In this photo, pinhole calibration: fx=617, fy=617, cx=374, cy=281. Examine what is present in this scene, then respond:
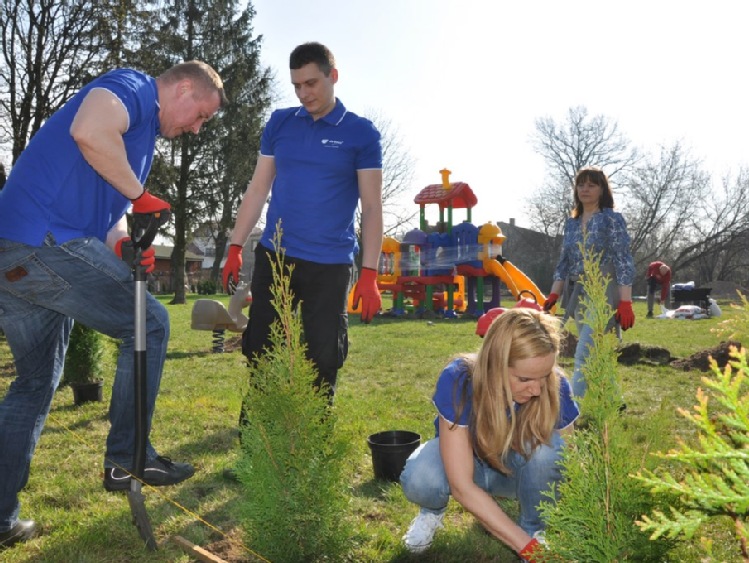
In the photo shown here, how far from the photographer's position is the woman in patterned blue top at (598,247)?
16.4 ft

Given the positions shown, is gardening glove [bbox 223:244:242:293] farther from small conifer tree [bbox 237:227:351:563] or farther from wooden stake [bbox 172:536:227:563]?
wooden stake [bbox 172:536:227:563]

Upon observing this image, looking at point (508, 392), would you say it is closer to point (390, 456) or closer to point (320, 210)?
point (390, 456)

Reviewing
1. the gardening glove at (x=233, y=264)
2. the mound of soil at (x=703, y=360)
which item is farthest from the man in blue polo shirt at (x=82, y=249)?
the mound of soil at (x=703, y=360)

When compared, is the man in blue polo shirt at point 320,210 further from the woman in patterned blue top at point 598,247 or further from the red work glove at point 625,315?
the red work glove at point 625,315

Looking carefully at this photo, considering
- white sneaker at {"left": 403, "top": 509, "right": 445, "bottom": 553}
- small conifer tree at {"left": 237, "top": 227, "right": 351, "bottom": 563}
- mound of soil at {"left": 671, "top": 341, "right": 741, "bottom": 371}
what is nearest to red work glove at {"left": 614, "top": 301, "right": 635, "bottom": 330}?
white sneaker at {"left": 403, "top": 509, "right": 445, "bottom": 553}

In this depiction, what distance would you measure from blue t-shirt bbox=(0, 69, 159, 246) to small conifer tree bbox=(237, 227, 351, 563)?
37.0 inches

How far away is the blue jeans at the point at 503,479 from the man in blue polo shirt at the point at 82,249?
3.71 ft

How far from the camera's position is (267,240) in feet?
12.2

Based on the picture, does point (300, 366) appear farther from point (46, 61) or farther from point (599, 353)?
point (46, 61)

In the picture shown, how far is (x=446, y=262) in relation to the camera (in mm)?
18359

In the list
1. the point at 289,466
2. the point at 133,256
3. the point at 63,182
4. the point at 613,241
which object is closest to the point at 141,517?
the point at 289,466

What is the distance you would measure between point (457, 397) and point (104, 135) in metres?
1.80

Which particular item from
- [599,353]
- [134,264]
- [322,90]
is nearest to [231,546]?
[134,264]

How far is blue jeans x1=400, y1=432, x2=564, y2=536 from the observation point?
8.93 feet
